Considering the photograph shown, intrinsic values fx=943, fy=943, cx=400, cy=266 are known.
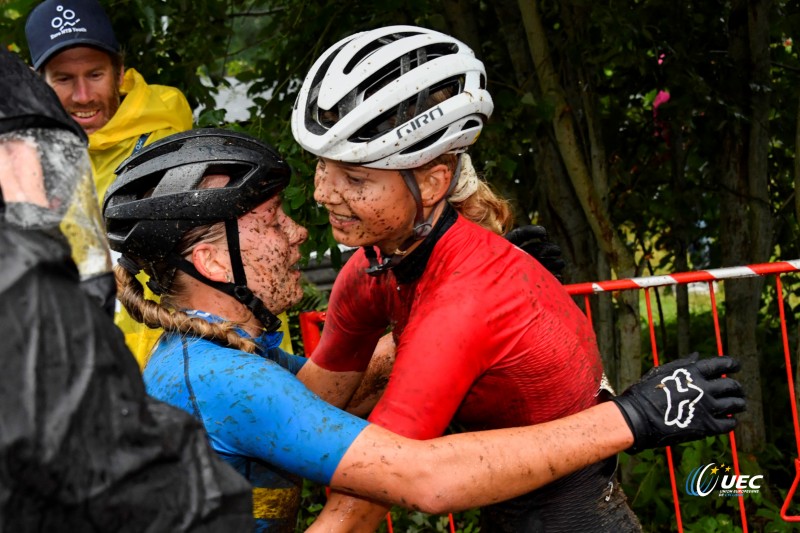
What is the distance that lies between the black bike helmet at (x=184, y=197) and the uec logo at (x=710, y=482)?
3.94m

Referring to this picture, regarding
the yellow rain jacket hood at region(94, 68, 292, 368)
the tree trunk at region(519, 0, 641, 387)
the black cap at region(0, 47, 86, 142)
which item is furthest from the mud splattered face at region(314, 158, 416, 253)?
the tree trunk at region(519, 0, 641, 387)

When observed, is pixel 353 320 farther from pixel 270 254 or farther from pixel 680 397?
pixel 680 397

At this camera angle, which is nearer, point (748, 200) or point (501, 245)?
point (501, 245)

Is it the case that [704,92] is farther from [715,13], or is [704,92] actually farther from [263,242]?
[263,242]

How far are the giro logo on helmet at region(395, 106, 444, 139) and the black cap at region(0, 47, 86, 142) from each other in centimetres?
120

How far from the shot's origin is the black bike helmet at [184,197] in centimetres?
244

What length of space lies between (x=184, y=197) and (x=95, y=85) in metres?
2.08

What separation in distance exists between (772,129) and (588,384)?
4645 millimetres

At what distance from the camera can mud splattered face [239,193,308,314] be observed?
8.34 ft

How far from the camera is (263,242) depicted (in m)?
2.56

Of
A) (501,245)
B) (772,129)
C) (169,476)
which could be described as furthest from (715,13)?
(169,476)

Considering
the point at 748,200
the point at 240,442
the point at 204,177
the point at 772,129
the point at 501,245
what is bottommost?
the point at 748,200

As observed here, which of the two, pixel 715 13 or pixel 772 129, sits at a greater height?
pixel 715 13

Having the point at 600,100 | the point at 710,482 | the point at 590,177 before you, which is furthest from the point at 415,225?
the point at 600,100
